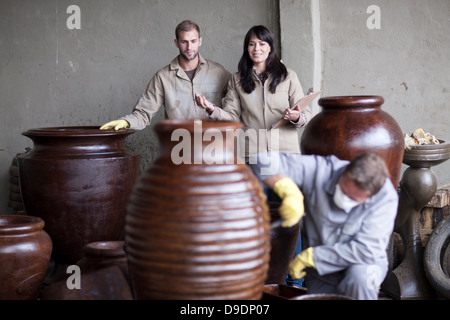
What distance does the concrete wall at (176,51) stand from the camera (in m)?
4.61

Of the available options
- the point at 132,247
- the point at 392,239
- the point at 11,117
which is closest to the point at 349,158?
the point at 132,247

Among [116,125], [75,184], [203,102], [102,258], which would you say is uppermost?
[203,102]

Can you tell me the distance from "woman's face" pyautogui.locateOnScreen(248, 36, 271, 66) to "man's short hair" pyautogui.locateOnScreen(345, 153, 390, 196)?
1.56m

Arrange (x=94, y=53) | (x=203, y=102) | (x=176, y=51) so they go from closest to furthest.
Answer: (x=203, y=102)
(x=176, y=51)
(x=94, y=53)


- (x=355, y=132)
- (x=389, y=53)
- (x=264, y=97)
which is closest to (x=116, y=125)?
(x=264, y=97)

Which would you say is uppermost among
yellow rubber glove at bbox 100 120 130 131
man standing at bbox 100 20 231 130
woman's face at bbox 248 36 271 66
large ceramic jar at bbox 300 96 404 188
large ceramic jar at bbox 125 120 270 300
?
woman's face at bbox 248 36 271 66

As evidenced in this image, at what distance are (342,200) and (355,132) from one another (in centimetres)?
57

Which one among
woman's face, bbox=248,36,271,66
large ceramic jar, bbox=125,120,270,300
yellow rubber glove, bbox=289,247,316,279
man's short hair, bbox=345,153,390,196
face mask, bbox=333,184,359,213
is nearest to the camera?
large ceramic jar, bbox=125,120,270,300

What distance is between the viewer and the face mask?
2.63m

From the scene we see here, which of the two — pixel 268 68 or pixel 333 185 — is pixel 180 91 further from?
pixel 333 185

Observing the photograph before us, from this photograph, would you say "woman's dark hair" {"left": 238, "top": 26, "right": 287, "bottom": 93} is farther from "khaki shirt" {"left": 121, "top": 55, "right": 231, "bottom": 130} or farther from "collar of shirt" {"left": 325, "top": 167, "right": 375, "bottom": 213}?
"collar of shirt" {"left": 325, "top": 167, "right": 375, "bottom": 213}

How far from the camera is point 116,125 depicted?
4.00 meters

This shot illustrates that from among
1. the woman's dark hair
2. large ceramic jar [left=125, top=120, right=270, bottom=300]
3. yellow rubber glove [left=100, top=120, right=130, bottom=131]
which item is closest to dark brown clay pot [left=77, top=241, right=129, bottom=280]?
large ceramic jar [left=125, top=120, right=270, bottom=300]

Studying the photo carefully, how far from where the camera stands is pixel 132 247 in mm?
2334
